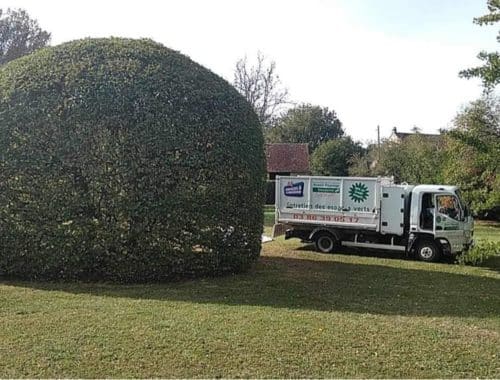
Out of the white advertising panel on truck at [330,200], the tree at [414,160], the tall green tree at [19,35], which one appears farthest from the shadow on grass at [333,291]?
the tall green tree at [19,35]

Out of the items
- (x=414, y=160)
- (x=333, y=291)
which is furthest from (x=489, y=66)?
(x=414, y=160)

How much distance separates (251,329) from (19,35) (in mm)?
35277

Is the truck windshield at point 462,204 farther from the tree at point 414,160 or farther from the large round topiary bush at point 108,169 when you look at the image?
the tree at point 414,160

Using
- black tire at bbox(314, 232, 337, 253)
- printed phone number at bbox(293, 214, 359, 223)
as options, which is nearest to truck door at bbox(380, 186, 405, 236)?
printed phone number at bbox(293, 214, 359, 223)

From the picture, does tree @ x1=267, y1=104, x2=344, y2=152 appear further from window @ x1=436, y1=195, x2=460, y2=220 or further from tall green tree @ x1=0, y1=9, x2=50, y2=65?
window @ x1=436, y1=195, x2=460, y2=220

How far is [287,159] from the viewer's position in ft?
147

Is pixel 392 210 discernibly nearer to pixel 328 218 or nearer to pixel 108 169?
pixel 328 218

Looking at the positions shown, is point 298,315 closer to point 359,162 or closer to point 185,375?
point 185,375

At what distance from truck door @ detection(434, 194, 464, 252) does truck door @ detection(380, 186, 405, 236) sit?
33.3 inches

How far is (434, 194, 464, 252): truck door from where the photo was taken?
12.8m

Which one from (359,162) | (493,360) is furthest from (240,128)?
(359,162)

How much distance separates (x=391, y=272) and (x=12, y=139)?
749 cm

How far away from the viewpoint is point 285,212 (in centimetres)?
1455

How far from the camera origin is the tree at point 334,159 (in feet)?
148
